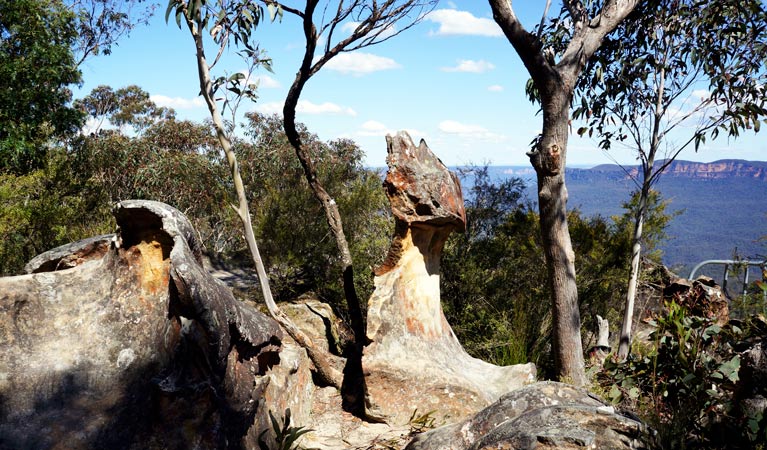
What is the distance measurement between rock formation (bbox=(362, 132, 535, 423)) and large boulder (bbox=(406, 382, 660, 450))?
1.62 metres

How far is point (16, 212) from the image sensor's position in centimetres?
724

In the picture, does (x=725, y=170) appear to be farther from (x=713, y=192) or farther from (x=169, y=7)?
(x=169, y=7)

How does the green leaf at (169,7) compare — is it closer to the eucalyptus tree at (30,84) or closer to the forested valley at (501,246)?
the forested valley at (501,246)

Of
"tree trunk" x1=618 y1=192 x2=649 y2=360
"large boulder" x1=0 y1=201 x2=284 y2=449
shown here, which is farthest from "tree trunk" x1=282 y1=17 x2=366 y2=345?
"tree trunk" x1=618 y1=192 x2=649 y2=360

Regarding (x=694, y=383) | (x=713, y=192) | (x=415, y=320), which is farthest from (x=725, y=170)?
(x=694, y=383)

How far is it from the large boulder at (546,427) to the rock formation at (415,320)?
5.31 feet

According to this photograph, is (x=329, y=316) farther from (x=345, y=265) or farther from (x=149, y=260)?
(x=149, y=260)

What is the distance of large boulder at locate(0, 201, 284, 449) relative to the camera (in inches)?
149

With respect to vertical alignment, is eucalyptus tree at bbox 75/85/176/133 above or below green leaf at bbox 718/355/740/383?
above

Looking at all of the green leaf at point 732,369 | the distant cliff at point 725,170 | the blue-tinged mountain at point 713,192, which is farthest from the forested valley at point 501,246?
the distant cliff at point 725,170

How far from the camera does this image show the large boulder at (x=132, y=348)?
3.79m

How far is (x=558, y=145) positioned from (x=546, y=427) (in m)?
3.37

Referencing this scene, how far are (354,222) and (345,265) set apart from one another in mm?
2377

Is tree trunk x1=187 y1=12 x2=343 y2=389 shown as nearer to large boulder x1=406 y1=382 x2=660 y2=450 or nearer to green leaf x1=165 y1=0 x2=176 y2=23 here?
green leaf x1=165 y1=0 x2=176 y2=23
